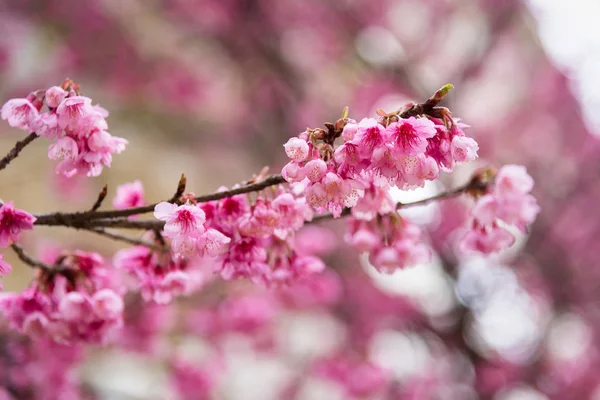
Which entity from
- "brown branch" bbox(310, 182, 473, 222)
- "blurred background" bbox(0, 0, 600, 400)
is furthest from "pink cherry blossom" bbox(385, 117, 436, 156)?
"blurred background" bbox(0, 0, 600, 400)

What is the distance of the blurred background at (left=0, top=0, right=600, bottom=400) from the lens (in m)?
2.68

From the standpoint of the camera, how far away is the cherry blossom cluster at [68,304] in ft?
3.10

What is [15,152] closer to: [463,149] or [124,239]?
[124,239]

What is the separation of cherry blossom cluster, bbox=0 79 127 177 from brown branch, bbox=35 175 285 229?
7 centimetres

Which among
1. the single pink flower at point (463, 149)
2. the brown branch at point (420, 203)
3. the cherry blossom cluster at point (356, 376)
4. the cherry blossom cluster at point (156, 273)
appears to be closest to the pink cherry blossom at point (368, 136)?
the single pink flower at point (463, 149)

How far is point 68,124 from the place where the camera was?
79 cm

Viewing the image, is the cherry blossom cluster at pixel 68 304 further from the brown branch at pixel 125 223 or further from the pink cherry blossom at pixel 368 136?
the pink cherry blossom at pixel 368 136

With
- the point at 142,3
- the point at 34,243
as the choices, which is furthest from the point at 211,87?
the point at 34,243

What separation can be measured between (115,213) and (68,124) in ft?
0.48

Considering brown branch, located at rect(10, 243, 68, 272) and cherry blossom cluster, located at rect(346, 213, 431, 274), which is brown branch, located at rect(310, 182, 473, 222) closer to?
cherry blossom cluster, located at rect(346, 213, 431, 274)

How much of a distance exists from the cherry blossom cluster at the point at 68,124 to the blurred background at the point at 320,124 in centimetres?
112

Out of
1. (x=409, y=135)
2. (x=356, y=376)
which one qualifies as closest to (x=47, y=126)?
(x=409, y=135)

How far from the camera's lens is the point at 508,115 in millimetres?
4012

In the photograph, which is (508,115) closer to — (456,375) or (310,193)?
(456,375)
